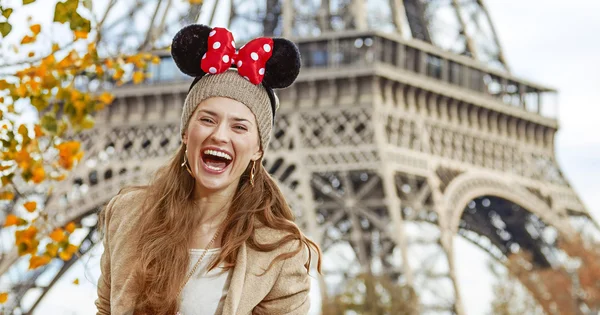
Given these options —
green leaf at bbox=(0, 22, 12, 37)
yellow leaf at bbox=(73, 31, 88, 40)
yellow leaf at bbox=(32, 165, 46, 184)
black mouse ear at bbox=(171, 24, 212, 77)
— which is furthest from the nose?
yellow leaf at bbox=(32, 165, 46, 184)

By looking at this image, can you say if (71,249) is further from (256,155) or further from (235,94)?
(235,94)

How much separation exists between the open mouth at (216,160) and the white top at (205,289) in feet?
1.07

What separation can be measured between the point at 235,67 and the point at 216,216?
636 millimetres

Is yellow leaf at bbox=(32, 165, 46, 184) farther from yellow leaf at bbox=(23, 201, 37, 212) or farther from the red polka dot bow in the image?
the red polka dot bow

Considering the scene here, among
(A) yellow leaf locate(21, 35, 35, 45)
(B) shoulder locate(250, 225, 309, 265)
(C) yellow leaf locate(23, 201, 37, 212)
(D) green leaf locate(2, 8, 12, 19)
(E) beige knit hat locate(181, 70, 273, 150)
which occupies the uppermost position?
(A) yellow leaf locate(21, 35, 35, 45)

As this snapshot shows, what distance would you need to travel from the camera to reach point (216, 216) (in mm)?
4102

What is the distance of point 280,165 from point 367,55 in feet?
12.1

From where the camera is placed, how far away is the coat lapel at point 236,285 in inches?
149

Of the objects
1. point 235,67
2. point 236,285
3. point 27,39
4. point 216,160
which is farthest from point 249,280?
point 27,39

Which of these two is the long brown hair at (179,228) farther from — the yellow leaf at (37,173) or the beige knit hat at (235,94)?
the yellow leaf at (37,173)

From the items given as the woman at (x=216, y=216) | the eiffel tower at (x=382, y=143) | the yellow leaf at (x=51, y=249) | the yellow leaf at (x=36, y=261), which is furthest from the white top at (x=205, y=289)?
the eiffel tower at (x=382, y=143)

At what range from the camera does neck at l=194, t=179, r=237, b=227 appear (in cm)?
410

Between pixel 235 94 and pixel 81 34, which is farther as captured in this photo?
pixel 81 34

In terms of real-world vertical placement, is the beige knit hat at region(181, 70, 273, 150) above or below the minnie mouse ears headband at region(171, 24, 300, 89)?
below
